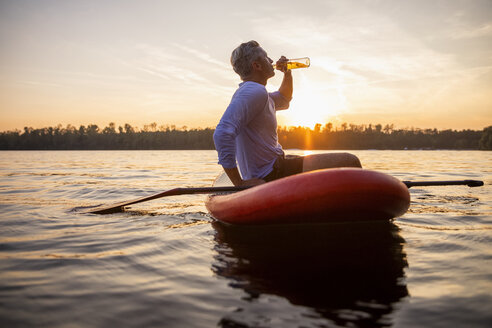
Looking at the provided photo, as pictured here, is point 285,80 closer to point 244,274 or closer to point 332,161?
point 332,161

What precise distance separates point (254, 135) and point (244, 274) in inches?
65.1

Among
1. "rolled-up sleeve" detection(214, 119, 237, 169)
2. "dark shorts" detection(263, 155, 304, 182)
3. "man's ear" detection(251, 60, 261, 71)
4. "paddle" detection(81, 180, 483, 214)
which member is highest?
"man's ear" detection(251, 60, 261, 71)

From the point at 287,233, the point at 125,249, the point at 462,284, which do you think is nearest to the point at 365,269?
the point at 462,284

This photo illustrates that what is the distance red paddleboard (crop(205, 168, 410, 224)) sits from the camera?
271cm

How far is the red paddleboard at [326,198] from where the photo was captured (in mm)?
2705

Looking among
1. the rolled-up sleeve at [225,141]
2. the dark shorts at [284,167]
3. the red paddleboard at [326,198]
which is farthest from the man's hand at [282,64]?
the red paddleboard at [326,198]

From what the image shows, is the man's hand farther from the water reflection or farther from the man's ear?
the water reflection

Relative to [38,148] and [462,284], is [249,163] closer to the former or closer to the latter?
[462,284]

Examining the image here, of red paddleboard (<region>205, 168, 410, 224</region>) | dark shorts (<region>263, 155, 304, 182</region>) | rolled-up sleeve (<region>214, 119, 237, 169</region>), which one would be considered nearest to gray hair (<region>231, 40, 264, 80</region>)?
rolled-up sleeve (<region>214, 119, 237, 169</region>)

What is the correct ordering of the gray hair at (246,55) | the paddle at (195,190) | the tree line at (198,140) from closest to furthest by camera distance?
the gray hair at (246,55) < the paddle at (195,190) < the tree line at (198,140)

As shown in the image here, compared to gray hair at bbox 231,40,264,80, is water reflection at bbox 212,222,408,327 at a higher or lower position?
lower

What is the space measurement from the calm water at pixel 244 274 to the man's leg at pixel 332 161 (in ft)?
2.13

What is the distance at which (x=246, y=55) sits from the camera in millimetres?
3477

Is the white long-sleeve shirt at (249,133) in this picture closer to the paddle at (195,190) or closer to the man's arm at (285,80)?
the paddle at (195,190)
